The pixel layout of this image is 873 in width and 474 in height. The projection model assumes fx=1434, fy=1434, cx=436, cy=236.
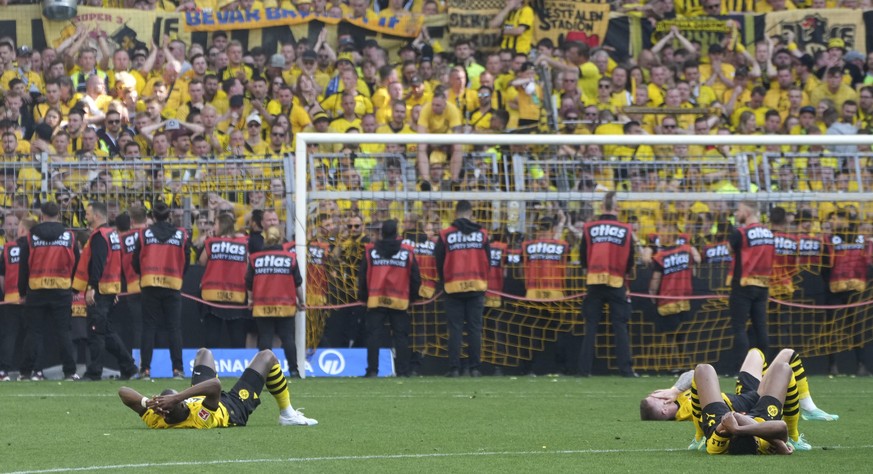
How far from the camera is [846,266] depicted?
17.5m

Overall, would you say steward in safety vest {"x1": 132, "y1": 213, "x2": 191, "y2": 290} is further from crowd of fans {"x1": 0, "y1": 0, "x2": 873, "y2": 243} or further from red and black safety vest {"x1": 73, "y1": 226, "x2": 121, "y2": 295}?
crowd of fans {"x1": 0, "y1": 0, "x2": 873, "y2": 243}

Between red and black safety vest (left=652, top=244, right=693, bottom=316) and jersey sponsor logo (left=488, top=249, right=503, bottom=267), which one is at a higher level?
jersey sponsor logo (left=488, top=249, right=503, bottom=267)

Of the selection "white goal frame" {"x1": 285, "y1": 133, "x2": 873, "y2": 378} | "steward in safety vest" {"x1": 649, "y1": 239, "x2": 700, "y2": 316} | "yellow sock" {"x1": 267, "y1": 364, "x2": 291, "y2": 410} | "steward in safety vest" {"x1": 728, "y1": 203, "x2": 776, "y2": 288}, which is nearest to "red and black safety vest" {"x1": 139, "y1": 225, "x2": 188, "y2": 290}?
"white goal frame" {"x1": 285, "y1": 133, "x2": 873, "y2": 378}

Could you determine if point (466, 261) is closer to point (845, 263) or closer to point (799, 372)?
point (845, 263)

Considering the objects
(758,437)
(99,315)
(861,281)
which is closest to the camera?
(758,437)

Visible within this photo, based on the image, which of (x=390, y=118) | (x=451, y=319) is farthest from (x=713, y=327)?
(x=390, y=118)

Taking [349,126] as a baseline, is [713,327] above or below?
below

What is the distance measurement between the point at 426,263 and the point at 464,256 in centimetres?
133

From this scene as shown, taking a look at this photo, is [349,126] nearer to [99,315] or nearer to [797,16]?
[99,315]

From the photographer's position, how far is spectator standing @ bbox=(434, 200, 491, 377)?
16672 mm

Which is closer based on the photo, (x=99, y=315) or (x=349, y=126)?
(x=99, y=315)

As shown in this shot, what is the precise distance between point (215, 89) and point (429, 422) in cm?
1074

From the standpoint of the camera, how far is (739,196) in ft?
58.2

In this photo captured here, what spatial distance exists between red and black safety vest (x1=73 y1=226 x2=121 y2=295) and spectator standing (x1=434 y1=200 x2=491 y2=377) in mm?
3700
